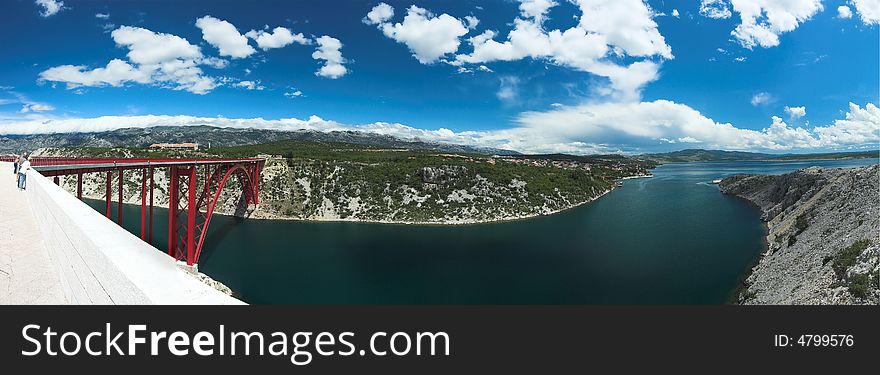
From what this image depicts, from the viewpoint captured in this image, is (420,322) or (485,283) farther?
(485,283)

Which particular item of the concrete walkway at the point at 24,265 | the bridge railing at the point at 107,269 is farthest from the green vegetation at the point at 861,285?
the concrete walkway at the point at 24,265

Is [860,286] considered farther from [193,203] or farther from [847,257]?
[193,203]

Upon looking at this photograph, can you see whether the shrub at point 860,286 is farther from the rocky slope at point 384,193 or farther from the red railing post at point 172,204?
the rocky slope at point 384,193

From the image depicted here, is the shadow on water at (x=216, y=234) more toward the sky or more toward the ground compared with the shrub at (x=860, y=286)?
more toward the ground

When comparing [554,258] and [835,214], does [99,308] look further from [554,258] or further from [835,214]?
[835,214]

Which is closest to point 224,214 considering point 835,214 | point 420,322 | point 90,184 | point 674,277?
point 90,184
